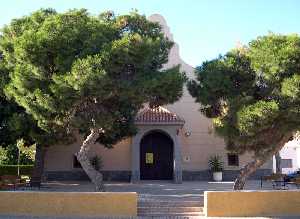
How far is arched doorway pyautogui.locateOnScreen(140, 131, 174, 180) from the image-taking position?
90.5 ft

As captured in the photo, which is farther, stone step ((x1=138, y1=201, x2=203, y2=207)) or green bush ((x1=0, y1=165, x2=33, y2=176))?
green bush ((x1=0, y1=165, x2=33, y2=176))

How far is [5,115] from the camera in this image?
2128 cm

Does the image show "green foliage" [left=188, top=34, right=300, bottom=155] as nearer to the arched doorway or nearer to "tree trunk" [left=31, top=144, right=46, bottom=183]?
"tree trunk" [left=31, top=144, right=46, bottom=183]

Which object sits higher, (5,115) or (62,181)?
(5,115)

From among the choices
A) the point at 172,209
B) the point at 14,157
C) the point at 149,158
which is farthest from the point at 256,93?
the point at 14,157

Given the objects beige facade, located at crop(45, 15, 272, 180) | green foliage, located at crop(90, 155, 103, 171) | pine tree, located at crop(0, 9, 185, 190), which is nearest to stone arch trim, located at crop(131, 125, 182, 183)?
beige facade, located at crop(45, 15, 272, 180)

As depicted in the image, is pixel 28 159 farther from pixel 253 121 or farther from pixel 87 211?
pixel 253 121

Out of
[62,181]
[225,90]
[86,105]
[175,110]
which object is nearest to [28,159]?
[62,181]

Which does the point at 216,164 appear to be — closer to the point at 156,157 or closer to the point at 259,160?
the point at 156,157

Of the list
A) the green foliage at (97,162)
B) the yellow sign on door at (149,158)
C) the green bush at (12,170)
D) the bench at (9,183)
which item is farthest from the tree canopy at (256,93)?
the green bush at (12,170)

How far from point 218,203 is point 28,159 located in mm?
28906

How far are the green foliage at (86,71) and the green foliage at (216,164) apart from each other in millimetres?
12029

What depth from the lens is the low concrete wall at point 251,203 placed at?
1462 centimetres

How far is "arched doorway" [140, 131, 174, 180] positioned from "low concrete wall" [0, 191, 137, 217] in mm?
13002
